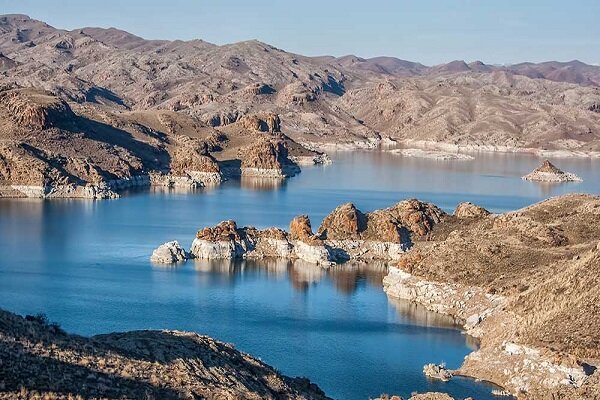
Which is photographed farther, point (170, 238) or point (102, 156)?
point (102, 156)

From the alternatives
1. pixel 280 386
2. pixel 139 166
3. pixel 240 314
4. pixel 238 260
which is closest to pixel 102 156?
pixel 139 166

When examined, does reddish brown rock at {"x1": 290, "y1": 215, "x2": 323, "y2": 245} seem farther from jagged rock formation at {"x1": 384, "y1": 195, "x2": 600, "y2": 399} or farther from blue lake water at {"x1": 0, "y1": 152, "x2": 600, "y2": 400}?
jagged rock formation at {"x1": 384, "y1": 195, "x2": 600, "y2": 399}

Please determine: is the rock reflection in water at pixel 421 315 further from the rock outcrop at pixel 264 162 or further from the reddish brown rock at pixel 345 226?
the rock outcrop at pixel 264 162

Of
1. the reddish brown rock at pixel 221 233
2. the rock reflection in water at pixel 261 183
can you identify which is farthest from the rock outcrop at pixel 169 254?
the rock reflection in water at pixel 261 183

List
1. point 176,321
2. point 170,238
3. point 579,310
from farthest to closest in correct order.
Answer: point 170,238 → point 176,321 → point 579,310

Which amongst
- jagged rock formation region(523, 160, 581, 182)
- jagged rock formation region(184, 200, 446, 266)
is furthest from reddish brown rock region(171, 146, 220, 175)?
jagged rock formation region(184, 200, 446, 266)

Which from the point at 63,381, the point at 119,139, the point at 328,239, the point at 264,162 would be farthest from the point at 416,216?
the point at 119,139

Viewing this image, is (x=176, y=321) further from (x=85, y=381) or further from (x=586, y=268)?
(x=85, y=381)
